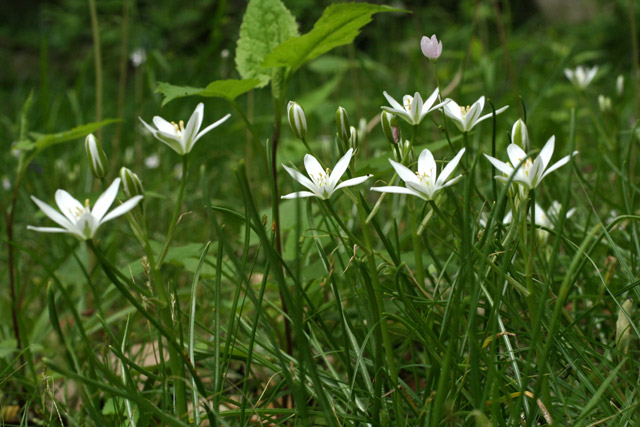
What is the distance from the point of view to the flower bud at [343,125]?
0.78 meters

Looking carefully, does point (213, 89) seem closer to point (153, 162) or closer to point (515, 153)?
point (515, 153)

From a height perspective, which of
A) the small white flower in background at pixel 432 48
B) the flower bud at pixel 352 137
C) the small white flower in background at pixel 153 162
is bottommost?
the small white flower in background at pixel 153 162

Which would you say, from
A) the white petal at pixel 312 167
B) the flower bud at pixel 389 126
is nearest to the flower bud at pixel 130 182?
the white petal at pixel 312 167

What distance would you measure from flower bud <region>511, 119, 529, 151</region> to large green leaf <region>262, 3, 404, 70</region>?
0.25 meters

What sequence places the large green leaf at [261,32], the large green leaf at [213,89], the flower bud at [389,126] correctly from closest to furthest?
the flower bud at [389,126] < the large green leaf at [213,89] < the large green leaf at [261,32]

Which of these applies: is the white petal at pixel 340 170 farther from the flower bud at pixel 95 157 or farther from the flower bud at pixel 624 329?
the flower bud at pixel 624 329

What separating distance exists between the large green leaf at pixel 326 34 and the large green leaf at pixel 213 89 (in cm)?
6

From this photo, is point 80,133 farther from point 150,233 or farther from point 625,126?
point 625,126

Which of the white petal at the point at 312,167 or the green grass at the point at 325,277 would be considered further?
the white petal at the point at 312,167

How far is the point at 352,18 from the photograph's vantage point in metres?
0.87

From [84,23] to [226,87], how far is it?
5.41m

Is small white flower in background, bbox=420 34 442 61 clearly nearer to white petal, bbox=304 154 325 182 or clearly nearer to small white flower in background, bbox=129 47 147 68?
white petal, bbox=304 154 325 182

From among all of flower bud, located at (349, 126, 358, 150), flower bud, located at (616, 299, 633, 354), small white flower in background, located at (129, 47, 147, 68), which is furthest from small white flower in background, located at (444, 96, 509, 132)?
small white flower in background, located at (129, 47, 147, 68)

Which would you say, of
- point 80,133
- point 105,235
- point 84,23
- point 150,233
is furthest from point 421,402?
point 84,23
